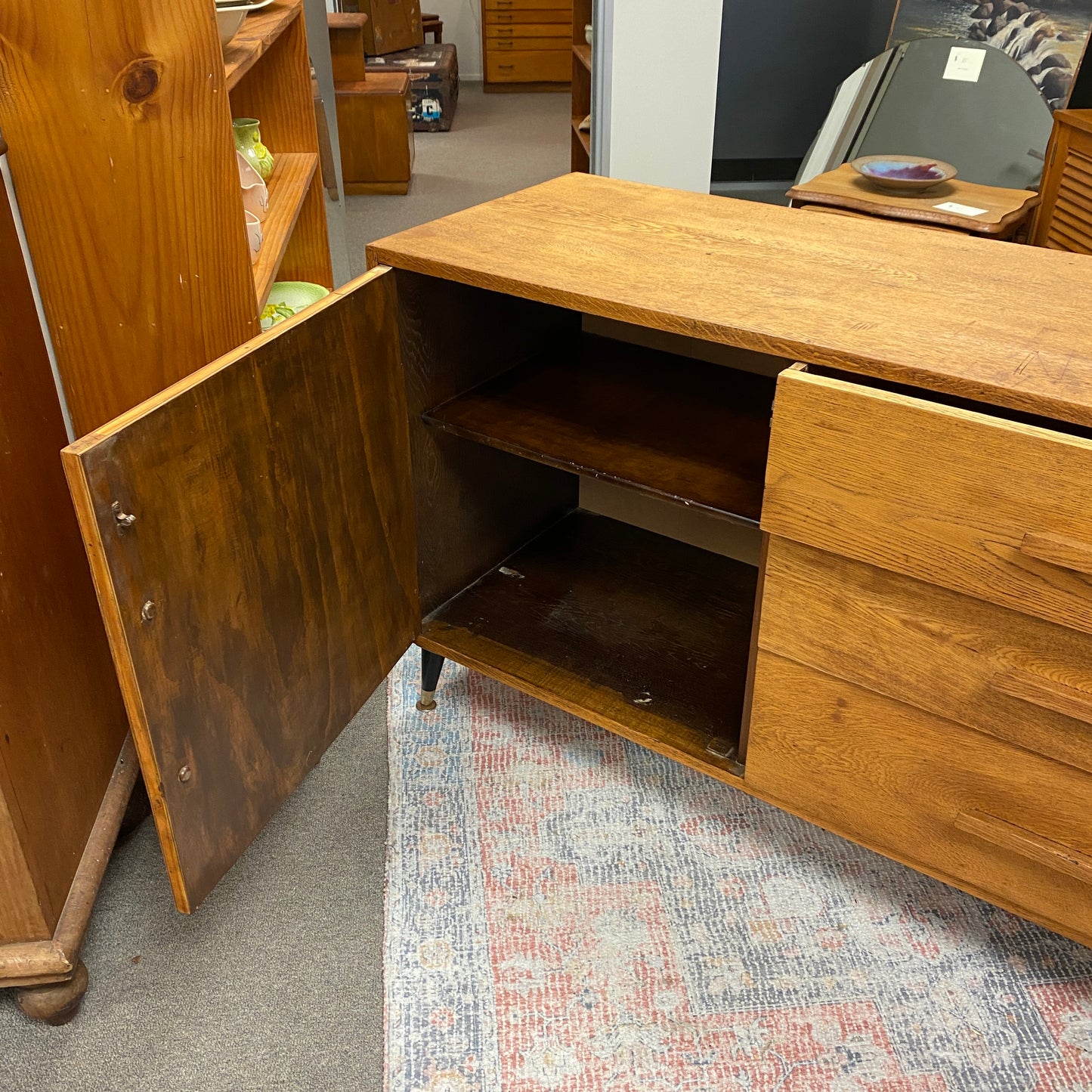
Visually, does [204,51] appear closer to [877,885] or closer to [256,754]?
[256,754]

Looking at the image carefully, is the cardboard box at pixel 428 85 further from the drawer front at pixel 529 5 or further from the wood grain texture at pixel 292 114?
the wood grain texture at pixel 292 114

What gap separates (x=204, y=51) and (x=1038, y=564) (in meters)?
0.95

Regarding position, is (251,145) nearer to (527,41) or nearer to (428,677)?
(428,677)

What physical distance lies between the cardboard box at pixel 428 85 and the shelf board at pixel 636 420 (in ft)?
13.2

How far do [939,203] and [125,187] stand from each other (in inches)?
69.8

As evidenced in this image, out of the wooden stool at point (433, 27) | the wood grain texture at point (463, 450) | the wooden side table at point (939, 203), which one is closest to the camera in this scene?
the wood grain texture at point (463, 450)

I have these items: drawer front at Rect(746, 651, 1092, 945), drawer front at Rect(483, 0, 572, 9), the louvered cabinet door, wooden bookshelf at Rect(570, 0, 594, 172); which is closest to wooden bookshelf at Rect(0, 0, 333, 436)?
drawer front at Rect(746, 651, 1092, 945)

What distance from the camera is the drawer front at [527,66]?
619 centimetres

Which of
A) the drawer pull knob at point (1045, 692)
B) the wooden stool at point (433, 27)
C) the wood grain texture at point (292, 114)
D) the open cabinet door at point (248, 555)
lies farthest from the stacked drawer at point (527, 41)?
the drawer pull knob at point (1045, 692)

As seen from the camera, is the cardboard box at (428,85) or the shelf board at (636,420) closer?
the shelf board at (636,420)

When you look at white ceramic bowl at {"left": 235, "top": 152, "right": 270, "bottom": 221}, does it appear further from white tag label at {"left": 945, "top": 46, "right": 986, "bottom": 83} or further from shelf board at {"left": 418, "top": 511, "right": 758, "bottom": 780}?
white tag label at {"left": 945, "top": 46, "right": 986, "bottom": 83}

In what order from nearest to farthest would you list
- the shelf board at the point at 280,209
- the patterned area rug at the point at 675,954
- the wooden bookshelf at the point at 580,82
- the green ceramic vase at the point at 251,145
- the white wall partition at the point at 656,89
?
1. the patterned area rug at the point at 675,954
2. the shelf board at the point at 280,209
3. the green ceramic vase at the point at 251,145
4. the white wall partition at the point at 656,89
5. the wooden bookshelf at the point at 580,82

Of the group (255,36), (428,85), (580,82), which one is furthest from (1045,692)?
(428,85)

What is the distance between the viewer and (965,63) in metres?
2.66
